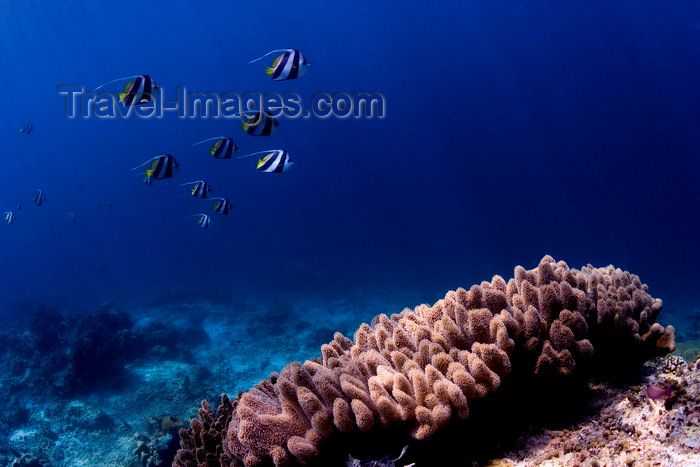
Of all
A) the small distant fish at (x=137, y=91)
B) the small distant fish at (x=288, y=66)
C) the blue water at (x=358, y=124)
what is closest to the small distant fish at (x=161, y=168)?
the small distant fish at (x=137, y=91)

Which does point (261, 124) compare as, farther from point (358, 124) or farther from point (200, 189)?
point (358, 124)

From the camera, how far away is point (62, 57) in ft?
389

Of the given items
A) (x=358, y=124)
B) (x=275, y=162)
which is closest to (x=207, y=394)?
(x=275, y=162)

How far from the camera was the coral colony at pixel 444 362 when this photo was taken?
2.21m

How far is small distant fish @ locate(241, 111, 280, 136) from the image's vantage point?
543 cm

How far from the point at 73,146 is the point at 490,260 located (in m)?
157

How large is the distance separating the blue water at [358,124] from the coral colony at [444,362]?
67.1 metres

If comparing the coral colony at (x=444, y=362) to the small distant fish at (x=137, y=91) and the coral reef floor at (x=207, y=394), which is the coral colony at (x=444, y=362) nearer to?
the coral reef floor at (x=207, y=394)

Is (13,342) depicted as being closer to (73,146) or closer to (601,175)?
(601,175)

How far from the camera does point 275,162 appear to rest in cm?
537

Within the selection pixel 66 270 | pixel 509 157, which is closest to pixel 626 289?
pixel 66 270

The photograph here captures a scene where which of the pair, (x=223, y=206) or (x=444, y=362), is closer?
(x=444, y=362)

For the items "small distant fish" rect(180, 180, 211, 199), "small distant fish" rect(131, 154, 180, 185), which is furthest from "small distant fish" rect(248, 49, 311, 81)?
"small distant fish" rect(180, 180, 211, 199)

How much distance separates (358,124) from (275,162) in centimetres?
11706
